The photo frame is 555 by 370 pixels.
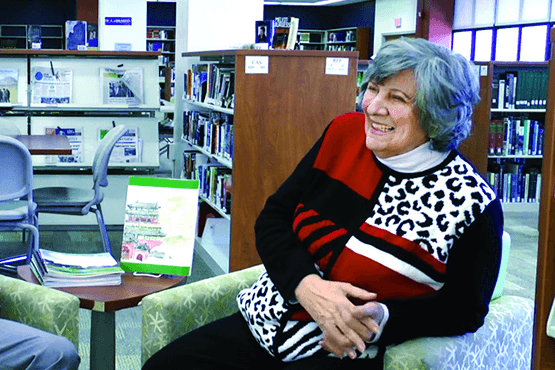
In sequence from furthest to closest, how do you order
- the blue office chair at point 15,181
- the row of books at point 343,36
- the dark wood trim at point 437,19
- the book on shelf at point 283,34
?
the row of books at point 343,36
the dark wood trim at point 437,19
the book on shelf at point 283,34
the blue office chair at point 15,181

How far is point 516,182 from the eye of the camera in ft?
23.5

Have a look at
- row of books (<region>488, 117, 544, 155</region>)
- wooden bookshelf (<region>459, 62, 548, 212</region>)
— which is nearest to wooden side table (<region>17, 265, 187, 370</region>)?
wooden bookshelf (<region>459, 62, 548, 212</region>)

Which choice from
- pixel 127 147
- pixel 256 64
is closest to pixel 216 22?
pixel 127 147

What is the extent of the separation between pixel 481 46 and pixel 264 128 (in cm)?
985

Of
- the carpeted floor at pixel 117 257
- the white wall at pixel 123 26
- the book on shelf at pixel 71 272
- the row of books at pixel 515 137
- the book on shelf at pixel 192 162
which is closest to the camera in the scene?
the book on shelf at pixel 71 272

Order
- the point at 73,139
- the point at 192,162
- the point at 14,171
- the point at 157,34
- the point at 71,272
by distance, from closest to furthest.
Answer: the point at 71,272 < the point at 14,171 < the point at 192,162 < the point at 73,139 < the point at 157,34

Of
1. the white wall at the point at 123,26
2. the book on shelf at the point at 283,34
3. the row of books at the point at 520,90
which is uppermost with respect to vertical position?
the white wall at the point at 123,26

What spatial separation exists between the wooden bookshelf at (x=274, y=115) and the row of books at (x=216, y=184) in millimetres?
391

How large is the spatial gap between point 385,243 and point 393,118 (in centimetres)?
30

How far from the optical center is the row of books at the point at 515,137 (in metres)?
7.00

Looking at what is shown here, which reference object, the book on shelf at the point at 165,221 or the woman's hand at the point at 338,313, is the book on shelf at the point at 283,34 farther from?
the woman's hand at the point at 338,313

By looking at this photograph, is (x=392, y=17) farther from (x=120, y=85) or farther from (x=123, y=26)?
(x=120, y=85)

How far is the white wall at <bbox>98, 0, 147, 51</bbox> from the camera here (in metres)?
10.1

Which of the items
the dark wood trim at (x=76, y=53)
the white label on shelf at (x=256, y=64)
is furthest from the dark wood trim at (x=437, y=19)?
the white label on shelf at (x=256, y=64)
